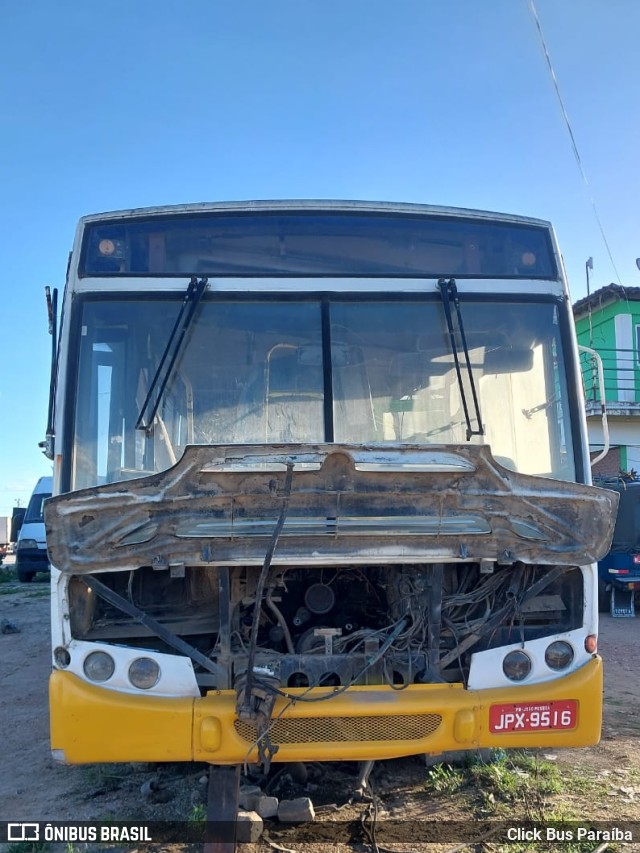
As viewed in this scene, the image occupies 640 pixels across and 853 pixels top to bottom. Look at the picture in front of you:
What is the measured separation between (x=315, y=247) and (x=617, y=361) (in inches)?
743

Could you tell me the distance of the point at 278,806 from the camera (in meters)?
3.92

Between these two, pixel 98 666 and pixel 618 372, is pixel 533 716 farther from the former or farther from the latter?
pixel 618 372

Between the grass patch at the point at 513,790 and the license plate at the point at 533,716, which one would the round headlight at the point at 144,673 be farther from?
the grass patch at the point at 513,790

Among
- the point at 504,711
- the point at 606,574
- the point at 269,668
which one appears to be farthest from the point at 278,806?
the point at 606,574

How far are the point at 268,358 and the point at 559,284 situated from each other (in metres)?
1.75

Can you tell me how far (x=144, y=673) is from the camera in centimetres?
360

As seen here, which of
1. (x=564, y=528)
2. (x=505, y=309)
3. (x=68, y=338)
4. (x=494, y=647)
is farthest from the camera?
(x=505, y=309)

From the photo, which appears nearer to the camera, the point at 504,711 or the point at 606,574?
the point at 504,711

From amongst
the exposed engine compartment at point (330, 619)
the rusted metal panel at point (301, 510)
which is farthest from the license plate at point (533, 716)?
the rusted metal panel at point (301, 510)

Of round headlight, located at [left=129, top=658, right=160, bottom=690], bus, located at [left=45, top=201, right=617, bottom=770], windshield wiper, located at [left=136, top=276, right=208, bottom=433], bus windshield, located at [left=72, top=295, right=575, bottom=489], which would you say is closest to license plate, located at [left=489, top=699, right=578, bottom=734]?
bus, located at [left=45, top=201, right=617, bottom=770]

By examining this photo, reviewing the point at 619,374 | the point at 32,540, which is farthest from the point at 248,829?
the point at 619,374

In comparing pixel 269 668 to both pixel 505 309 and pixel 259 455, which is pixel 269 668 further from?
pixel 505 309

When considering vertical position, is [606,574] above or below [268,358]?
below

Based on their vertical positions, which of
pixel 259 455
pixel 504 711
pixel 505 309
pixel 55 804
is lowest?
pixel 55 804
